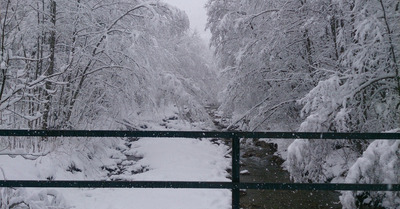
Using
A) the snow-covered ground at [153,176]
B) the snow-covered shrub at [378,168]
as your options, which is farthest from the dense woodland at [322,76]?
the snow-covered ground at [153,176]

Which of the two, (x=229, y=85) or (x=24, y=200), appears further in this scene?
(x=229, y=85)

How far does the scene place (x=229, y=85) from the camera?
49.0 feet

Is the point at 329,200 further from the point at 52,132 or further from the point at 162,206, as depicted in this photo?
the point at 52,132

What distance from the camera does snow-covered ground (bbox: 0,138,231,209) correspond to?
22.7 ft

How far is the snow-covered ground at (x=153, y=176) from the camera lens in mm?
6933

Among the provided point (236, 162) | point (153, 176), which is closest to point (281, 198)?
point (153, 176)

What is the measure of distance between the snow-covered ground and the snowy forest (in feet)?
0.30

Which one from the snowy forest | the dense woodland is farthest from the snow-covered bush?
the dense woodland

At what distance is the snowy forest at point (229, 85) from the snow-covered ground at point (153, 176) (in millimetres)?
92

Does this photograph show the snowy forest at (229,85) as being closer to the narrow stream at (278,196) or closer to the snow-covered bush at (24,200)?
the snow-covered bush at (24,200)

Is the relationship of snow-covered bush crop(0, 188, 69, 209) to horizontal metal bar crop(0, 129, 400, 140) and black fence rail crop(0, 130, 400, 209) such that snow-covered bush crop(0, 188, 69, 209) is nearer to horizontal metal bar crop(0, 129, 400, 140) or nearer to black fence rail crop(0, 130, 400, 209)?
black fence rail crop(0, 130, 400, 209)

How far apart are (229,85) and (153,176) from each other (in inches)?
230

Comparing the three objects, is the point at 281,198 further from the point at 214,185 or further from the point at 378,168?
the point at 214,185

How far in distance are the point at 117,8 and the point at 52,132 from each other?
973 cm
